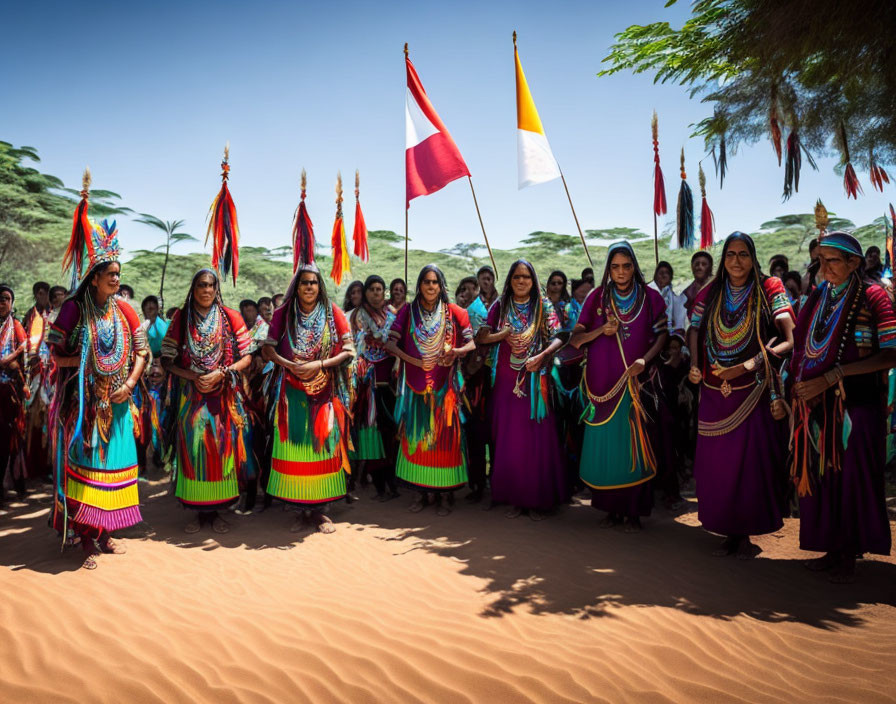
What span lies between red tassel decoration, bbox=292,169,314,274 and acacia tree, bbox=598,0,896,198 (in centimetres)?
485

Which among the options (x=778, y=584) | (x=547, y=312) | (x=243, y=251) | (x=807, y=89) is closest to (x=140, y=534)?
(x=547, y=312)

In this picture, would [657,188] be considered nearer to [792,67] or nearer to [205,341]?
[792,67]

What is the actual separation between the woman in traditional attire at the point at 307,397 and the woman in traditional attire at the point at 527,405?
1.54m

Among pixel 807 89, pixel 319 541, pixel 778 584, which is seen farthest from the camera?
pixel 807 89

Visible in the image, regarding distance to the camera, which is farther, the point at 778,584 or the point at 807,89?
the point at 807,89

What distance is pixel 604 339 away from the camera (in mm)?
5551

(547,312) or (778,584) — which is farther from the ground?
(547,312)

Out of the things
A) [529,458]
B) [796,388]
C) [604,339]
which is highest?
[604,339]

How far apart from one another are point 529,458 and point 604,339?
1.34 m

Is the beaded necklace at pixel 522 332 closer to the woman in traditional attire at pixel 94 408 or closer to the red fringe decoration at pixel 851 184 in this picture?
the woman in traditional attire at pixel 94 408

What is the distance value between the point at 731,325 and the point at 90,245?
5.01m

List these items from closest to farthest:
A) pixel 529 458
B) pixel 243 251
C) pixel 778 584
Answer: pixel 778 584, pixel 529 458, pixel 243 251

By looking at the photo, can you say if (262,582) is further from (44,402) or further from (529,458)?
(44,402)

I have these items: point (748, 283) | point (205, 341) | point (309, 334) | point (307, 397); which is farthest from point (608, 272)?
point (205, 341)
